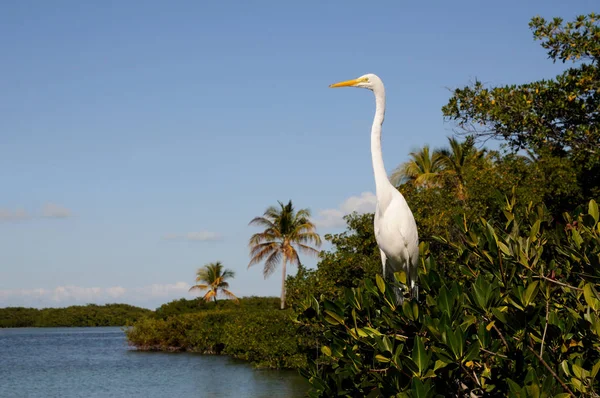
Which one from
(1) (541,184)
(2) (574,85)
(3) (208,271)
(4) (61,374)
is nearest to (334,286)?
(1) (541,184)

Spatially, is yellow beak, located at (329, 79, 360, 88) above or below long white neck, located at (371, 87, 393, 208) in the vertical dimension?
above

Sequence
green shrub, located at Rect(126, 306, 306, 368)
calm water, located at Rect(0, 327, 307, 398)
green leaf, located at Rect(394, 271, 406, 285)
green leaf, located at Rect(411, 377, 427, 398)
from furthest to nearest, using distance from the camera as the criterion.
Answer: green shrub, located at Rect(126, 306, 306, 368) → calm water, located at Rect(0, 327, 307, 398) → green leaf, located at Rect(394, 271, 406, 285) → green leaf, located at Rect(411, 377, 427, 398)

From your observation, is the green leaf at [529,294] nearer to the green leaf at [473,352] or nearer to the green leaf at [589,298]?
the green leaf at [589,298]

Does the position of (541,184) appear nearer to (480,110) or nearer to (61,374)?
(480,110)

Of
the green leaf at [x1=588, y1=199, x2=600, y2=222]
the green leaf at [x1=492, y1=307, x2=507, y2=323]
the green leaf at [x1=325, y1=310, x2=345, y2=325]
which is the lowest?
the green leaf at [x1=492, y1=307, x2=507, y2=323]

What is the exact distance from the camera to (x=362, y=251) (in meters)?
15.7

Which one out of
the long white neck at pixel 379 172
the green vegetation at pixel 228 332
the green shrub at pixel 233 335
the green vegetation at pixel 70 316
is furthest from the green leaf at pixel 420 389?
the green vegetation at pixel 70 316

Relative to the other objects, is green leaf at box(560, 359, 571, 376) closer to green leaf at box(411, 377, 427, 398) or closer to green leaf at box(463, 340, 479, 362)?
green leaf at box(463, 340, 479, 362)

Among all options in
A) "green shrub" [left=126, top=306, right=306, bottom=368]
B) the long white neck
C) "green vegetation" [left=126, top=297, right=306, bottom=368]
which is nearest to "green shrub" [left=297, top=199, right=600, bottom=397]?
the long white neck

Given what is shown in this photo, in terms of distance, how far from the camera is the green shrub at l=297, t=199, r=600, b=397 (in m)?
3.65

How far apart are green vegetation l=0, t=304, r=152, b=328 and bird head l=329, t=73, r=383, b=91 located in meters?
96.4

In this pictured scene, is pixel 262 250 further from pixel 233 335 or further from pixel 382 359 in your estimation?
pixel 382 359

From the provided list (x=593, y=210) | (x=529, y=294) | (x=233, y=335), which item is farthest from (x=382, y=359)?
(x=233, y=335)

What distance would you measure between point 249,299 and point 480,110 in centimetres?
4036
